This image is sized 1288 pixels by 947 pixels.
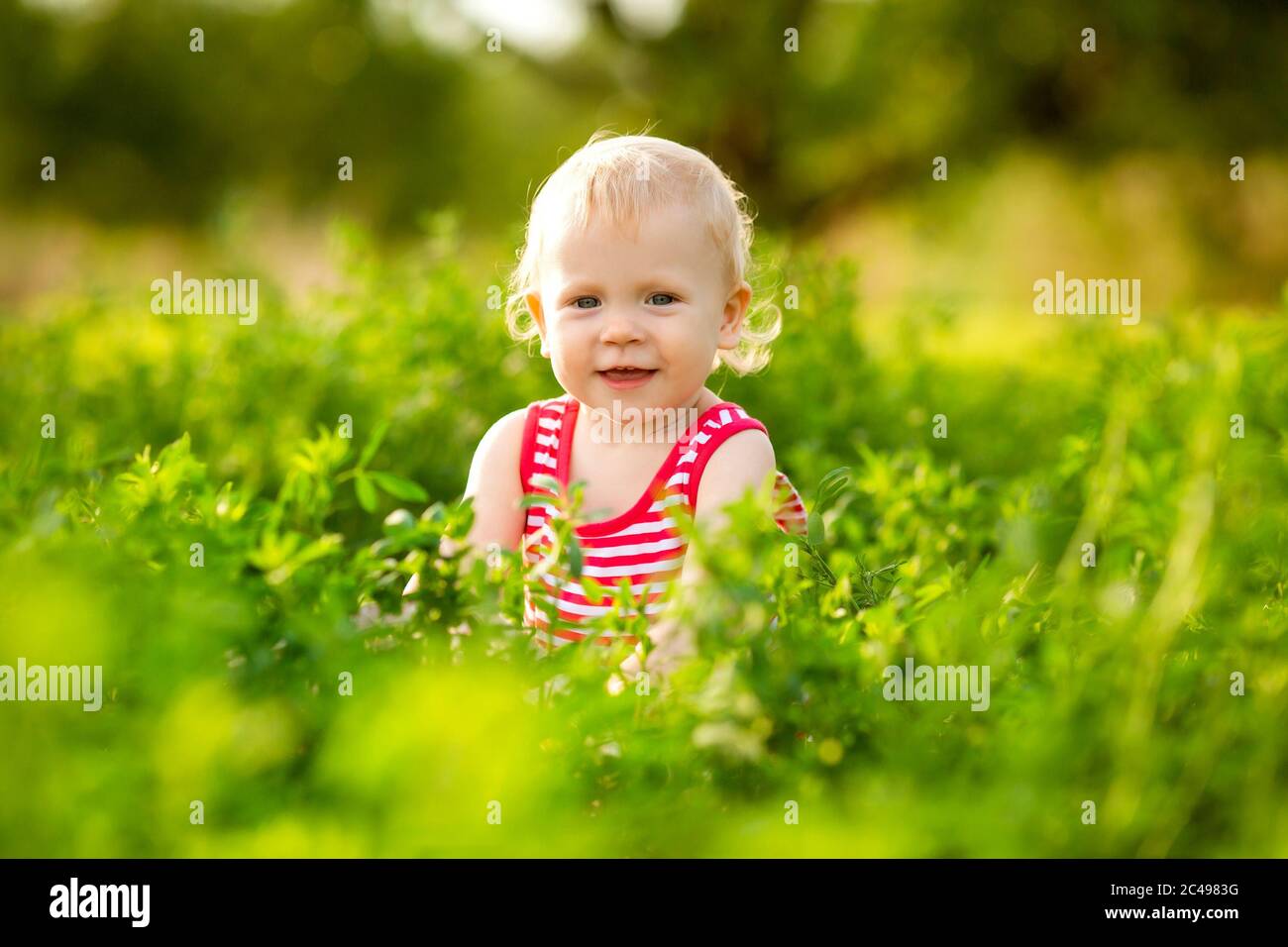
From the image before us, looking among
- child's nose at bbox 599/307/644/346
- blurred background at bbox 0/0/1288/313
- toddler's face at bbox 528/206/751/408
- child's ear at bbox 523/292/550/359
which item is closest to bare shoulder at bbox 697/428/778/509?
toddler's face at bbox 528/206/751/408

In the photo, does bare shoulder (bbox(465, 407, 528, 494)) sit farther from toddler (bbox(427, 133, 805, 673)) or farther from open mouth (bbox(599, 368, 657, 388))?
open mouth (bbox(599, 368, 657, 388))

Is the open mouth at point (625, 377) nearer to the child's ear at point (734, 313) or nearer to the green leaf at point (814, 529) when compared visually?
the child's ear at point (734, 313)

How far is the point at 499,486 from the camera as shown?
3.02 metres

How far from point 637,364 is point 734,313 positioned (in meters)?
0.35

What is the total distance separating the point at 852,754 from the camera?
6.45ft

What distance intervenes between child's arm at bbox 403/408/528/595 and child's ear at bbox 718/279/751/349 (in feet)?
1.58

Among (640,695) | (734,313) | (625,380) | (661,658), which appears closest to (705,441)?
(625,380)

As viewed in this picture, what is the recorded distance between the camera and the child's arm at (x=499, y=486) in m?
2.99

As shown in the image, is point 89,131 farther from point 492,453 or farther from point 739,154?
point 492,453

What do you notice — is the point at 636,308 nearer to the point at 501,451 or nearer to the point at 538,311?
the point at 538,311

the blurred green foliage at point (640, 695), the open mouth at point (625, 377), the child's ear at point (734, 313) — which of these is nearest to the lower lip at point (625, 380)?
the open mouth at point (625, 377)

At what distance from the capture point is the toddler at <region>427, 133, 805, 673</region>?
2.79 metres

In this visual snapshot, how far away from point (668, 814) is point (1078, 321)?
331cm

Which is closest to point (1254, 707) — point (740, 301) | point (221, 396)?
point (740, 301)
